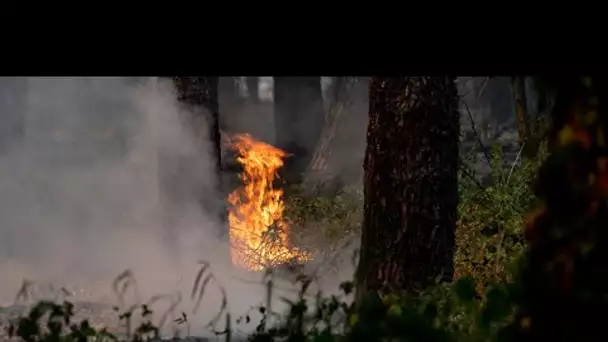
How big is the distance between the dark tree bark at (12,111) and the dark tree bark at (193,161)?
4.14ft

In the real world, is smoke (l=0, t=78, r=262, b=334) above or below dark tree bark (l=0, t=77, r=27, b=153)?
below

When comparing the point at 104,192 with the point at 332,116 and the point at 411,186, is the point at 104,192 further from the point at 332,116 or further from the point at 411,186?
the point at 332,116

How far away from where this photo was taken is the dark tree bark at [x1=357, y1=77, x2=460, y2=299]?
4055 mm

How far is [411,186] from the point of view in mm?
4062

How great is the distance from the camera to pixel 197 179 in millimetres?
6324

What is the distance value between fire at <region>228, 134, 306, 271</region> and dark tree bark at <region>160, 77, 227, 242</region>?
18cm

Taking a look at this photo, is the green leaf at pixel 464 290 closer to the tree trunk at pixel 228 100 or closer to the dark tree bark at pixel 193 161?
the dark tree bark at pixel 193 161

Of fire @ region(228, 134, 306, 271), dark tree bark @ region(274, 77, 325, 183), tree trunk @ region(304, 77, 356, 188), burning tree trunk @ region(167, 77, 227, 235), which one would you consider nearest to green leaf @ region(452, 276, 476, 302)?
fire @ region(228, 134, 306, 271)

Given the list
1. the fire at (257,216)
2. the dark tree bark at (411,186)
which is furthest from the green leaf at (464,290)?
the fire at (257,216)

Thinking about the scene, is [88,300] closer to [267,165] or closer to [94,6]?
[267,165]

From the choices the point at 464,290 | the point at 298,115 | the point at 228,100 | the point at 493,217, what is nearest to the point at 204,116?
the point at 493,217

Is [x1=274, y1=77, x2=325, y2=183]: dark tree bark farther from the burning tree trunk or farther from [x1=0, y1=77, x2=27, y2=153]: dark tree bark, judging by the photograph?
[x1=0, y1=77, x2=27, y2=153]: dark tree bark

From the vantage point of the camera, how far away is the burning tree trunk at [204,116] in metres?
6.21

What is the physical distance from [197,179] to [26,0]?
4710 mm
